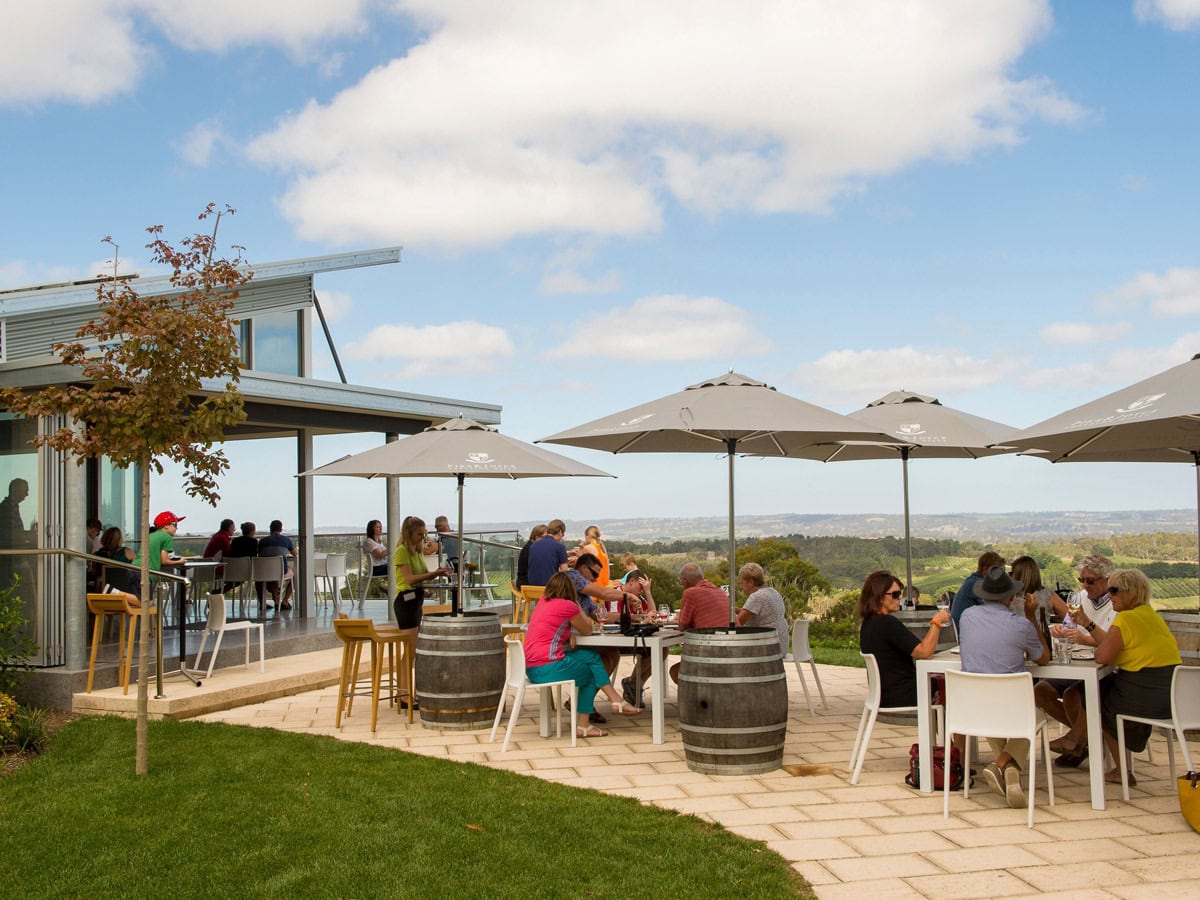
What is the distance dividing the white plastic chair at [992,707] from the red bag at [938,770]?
53 cm

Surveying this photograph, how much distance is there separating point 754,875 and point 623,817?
1072 millimetres

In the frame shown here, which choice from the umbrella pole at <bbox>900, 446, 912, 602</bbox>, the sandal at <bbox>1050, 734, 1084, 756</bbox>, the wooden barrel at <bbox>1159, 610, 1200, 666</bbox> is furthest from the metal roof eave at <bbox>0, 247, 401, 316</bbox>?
the wooden barrel at <bbox>1159, 610, 1200, 666</bbox>

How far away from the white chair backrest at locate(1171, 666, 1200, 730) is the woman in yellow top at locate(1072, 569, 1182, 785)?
110 millimetres

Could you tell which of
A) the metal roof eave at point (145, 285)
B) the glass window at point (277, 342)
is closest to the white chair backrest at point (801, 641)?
the metal roof eave at point (145, 285)

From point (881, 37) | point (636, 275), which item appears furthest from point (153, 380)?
point (636, 275)

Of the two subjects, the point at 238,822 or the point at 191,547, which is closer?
the point at 238,822

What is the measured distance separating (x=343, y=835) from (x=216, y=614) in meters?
4.88

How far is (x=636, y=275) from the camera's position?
21250 millimetres

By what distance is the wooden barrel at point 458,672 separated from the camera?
7.86m

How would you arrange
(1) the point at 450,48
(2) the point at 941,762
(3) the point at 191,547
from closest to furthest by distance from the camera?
(2) the point at 941,762 → (1) the point at 450,48 → (3) the point at 191,547

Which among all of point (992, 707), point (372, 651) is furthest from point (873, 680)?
point (372, 651)

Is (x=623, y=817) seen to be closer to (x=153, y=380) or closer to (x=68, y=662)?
(x=153, y=380)

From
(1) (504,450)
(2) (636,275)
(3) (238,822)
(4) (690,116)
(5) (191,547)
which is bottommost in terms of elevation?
(3) (238,822)

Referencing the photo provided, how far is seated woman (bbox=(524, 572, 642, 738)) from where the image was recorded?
746 centimetres
